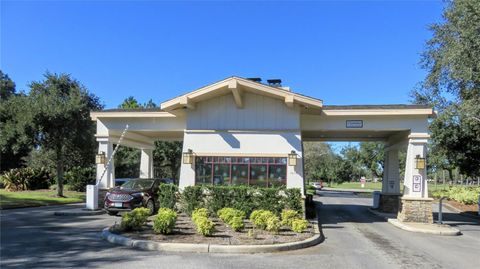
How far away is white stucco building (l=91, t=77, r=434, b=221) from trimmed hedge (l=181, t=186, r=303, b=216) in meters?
1.12

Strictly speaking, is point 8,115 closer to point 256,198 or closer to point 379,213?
point 256,198

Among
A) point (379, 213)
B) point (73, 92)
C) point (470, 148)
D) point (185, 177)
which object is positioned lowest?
point (379, 213)

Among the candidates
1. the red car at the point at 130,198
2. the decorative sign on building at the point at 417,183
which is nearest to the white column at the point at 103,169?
the red car at the point at 130,198

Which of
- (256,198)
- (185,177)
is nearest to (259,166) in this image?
(256,198)

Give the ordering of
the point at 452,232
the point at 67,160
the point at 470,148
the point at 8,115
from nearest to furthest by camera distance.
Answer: the point at 452,232
the point at 8,115
the point at 470,148
the point at 67,160

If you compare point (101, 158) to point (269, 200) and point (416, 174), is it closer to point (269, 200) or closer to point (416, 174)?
point (269, 200)

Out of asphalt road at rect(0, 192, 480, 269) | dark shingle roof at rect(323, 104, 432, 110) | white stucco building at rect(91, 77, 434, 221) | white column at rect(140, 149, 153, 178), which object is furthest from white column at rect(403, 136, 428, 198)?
white column at rect(140, 149, 153, 178)

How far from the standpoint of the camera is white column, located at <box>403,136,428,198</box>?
57.7ft

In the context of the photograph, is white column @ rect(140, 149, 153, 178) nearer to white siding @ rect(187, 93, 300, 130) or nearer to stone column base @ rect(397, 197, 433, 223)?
white siding @ rect(187, 93, 300, 130)

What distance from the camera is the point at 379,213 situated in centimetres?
2197

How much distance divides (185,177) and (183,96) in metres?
3.28

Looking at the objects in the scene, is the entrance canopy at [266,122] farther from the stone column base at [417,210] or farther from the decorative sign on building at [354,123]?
the stone column base at [417,210]

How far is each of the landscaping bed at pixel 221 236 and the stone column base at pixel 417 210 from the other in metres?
6.00

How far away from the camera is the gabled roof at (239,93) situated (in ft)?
55.6
